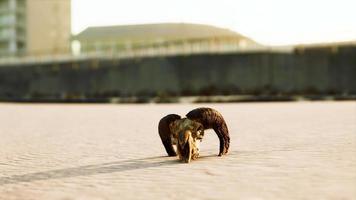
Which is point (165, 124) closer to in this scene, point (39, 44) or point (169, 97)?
point (169, 97)

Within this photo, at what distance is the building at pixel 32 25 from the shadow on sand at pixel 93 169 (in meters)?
67.1

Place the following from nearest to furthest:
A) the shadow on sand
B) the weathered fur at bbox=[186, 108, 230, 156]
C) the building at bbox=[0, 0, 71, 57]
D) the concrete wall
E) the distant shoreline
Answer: the shadow on sand
the weathered fur at bbox=[186, 108, 230, 156]
the distant shoreline
the concrete wall
the building at bbox=[0, 0, 71, 57]

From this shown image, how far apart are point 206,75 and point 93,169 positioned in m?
28.0

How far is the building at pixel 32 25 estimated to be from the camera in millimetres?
70375

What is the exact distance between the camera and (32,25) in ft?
234

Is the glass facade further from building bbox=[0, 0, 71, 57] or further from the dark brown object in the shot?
the dark brown object

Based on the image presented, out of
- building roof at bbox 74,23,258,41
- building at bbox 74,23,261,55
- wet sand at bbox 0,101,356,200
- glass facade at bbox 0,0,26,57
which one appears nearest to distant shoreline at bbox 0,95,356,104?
wet sand at bbox 0,101,356,200

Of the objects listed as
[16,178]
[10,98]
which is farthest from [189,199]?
[10,98]

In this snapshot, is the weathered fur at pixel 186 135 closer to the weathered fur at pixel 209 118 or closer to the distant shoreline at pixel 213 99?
the weathered fur at pixel 209 118

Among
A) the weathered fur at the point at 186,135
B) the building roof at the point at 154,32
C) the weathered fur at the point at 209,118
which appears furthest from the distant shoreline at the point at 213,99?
the building roof at the point at 154,32

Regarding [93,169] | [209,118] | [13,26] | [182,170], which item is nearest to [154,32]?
[13,26]

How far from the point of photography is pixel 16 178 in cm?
520

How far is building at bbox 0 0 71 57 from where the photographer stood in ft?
231

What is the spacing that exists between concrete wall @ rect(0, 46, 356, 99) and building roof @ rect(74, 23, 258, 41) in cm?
2507
